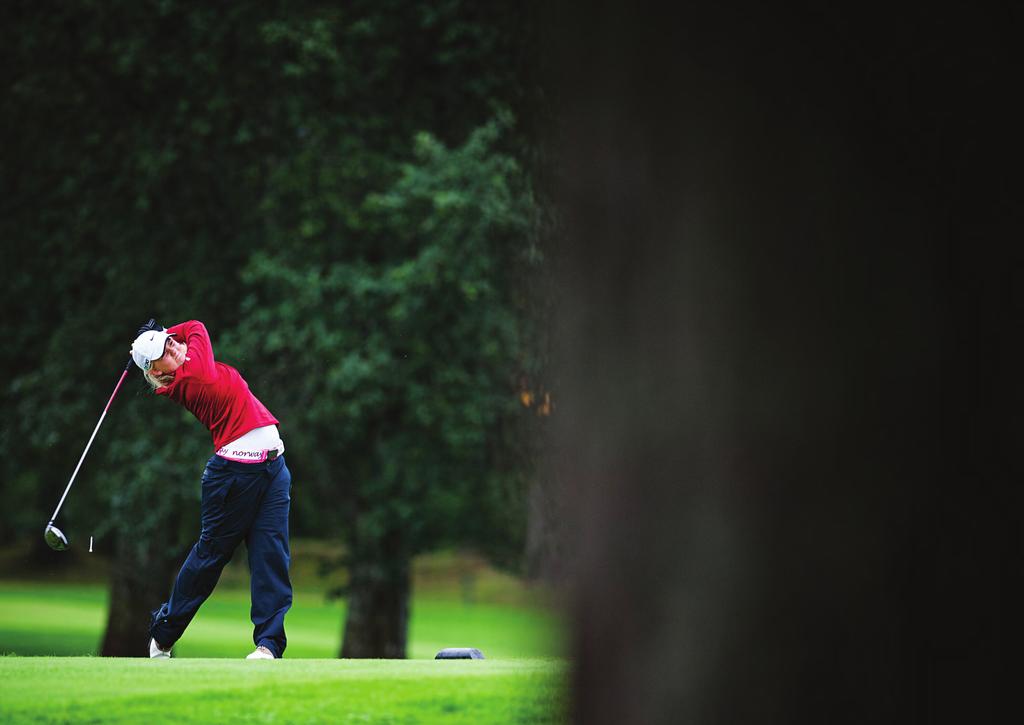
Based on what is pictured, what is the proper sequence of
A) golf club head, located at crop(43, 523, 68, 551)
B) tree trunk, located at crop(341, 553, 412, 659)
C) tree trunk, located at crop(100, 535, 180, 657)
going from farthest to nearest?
tree trunk, located at crop(100, 535, 180, 657) < tree trunk, located at crop(341, 553, 412, 659) < golf club head, located at crop(43, 523, 68, 551)

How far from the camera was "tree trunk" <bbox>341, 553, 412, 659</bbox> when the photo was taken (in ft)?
48.9

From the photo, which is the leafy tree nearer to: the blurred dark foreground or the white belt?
the white belt

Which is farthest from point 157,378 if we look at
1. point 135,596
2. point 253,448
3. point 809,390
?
point 135,596

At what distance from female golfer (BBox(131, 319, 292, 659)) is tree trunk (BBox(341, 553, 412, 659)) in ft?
25.9

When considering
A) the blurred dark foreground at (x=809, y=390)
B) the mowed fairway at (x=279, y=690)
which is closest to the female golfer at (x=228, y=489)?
the mowed fairway at (x=279, y=690)

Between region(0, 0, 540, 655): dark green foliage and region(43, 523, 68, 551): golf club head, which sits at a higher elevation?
region(0, 0, 540, 655): dark green foliage

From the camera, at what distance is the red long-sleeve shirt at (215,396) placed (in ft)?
22.5

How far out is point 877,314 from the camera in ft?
6.72

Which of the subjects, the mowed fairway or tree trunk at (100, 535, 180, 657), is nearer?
the mowed fairway

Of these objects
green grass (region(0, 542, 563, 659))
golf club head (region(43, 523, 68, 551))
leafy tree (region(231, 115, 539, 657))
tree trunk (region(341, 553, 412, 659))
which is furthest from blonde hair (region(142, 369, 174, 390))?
tree trunk (region(341, 553, 412, 659))

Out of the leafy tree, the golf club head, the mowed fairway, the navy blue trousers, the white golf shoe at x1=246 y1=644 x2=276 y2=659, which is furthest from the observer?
the leafy tree

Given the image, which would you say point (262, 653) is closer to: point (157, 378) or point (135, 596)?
point (157, 378)

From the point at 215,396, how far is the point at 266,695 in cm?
273

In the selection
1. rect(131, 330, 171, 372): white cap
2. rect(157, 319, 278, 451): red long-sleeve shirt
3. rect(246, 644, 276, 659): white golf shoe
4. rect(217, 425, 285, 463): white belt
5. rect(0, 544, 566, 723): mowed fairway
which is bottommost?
rect(246, 644, 276, 659): white golf shoe
